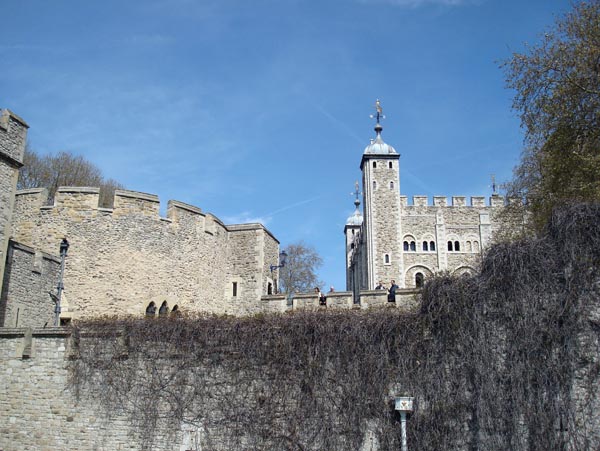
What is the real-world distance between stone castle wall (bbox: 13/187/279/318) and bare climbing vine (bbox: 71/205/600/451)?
5.41m

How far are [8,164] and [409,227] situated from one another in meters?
36.8

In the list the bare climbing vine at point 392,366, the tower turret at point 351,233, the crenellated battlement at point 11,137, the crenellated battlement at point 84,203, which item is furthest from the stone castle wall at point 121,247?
the tower turret at point 351,233

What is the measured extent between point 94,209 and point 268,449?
9869 mm

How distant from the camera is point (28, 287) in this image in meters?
15.7

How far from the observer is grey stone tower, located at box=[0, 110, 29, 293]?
1417 centimetres

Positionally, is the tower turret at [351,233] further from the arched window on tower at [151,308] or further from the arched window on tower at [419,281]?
the arched window on tower at [151,308]

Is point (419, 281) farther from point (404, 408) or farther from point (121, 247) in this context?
point (404, 408)

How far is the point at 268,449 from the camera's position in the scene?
11062 mm

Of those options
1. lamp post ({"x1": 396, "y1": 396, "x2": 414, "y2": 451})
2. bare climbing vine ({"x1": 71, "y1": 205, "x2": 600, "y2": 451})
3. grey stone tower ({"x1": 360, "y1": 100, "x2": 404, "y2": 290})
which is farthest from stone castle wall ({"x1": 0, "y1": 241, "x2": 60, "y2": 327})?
grey stone tower ({"x1": 360, "y1": 100, "x2": 404, "y2": 290})

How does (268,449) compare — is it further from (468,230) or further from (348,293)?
(468,230)

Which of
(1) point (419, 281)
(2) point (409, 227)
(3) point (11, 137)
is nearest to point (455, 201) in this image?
(2) point (409, 227)

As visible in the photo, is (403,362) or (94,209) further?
(94,209)

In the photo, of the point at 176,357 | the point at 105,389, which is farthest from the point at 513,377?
the point at 105,389

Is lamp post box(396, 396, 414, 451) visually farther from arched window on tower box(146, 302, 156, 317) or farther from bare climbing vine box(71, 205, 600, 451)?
arched window on tower box(146, 302, 156, 317)
